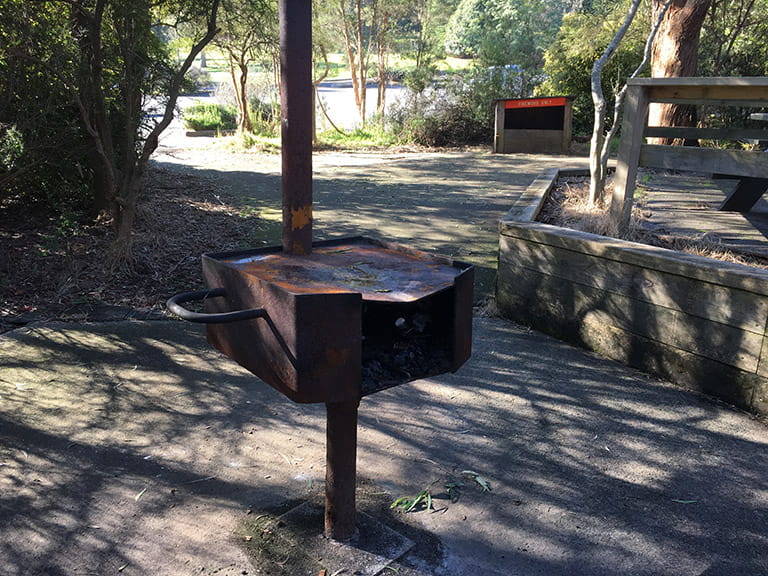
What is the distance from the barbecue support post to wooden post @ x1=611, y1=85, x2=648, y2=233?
3.32 metres

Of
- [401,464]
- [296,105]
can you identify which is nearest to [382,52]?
[401,464]

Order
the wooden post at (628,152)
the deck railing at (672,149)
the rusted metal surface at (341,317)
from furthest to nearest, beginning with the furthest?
1. the wooden post at (628,152)
2. the deck railing at (672,149)
3. the rusted metal surface at (341,317)

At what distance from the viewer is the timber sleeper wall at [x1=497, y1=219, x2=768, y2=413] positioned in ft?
11.2

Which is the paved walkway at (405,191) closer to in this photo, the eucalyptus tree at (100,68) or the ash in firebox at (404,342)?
the eucalyptus tree at (100,68)

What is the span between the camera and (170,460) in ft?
9.89

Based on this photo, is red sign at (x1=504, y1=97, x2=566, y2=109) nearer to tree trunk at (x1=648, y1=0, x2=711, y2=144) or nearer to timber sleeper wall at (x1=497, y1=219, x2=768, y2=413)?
tree trunk at (x1=648, y1=0, x2=711, y2=144)

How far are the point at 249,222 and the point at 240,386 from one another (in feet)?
13.5

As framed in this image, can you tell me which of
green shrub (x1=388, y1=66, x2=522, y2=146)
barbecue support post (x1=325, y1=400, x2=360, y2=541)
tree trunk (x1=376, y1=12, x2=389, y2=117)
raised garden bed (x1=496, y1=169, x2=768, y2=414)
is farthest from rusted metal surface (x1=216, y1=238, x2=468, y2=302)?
tree trunk (x1=376, y1=12, x2=389, y2=117)

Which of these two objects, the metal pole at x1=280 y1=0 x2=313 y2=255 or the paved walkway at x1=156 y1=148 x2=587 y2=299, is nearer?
the metal pole at x1=280 y1=0 x2=313 y2=255

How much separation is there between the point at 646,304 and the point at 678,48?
7.90m

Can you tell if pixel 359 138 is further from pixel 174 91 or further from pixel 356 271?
pixel 356 271

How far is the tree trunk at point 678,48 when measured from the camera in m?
9.93

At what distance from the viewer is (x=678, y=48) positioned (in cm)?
1007

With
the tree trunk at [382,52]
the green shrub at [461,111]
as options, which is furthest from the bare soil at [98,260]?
the tree trunk at [382,52]
